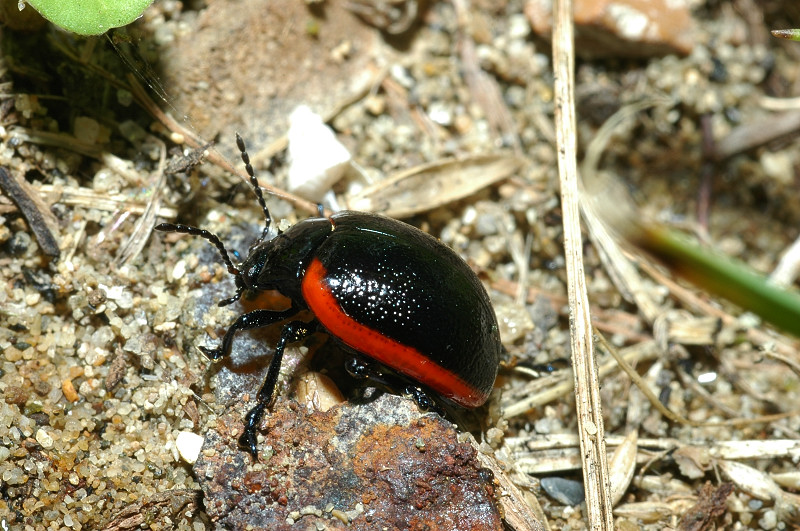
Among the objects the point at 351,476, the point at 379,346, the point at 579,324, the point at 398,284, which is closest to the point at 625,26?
the point at 579,324

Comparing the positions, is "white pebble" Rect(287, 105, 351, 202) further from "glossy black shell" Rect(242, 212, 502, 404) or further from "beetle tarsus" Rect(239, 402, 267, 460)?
"beetle tarsus" Rect(239, 402, 267, 460)

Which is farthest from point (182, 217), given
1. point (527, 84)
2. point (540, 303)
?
point (527, 84)

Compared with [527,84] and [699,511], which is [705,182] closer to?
[527,84]

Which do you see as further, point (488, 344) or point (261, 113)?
point (261, 113)

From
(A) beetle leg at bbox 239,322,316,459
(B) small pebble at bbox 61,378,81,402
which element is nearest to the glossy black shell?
(A) beetle leg at bbox 239,322,316,459

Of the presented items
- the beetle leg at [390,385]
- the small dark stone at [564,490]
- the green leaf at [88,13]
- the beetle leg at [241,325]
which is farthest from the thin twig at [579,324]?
the green leaf at [88,13]

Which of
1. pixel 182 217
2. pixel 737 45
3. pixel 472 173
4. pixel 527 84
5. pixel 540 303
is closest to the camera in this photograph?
pixel 182 217
